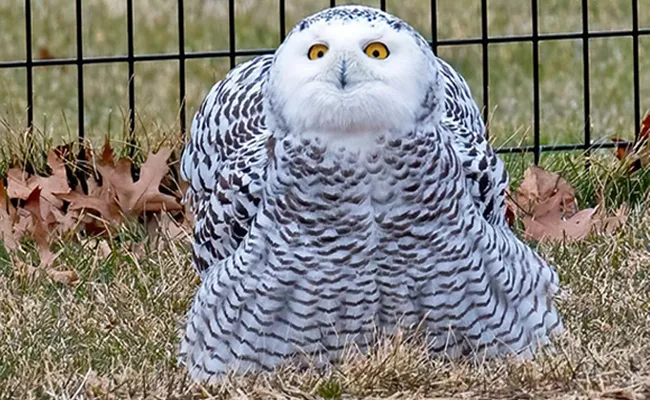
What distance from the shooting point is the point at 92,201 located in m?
5.35

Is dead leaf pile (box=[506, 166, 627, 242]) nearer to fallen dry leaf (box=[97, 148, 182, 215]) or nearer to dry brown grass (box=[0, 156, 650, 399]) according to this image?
dry brown grass (box=[0, 156, 650, 399])

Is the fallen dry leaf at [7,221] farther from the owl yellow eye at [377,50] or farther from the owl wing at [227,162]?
the owl yellow eye at [377,50]

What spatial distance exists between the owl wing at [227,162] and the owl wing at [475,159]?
456mm

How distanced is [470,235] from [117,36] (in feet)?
16.9

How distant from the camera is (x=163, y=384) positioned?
364 centimetres

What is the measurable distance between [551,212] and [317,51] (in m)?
1.85

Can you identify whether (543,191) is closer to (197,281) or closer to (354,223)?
(197,281)

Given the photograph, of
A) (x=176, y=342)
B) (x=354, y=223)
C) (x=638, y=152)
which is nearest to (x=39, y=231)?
(x=176, y=342)

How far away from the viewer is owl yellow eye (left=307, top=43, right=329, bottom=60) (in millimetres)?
3600

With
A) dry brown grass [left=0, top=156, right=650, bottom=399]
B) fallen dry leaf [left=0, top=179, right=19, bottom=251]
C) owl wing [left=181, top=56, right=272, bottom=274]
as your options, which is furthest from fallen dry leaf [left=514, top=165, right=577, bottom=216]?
fallen dry leaf [left=0, top=179, right=19, bottom=251]

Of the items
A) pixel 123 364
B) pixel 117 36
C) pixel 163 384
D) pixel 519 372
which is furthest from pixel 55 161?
pixel 117 36

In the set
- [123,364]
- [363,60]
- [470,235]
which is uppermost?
[363,60]

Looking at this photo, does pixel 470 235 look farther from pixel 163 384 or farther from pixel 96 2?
pixel 96 2

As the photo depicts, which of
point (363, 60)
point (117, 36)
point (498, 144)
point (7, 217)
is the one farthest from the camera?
point (117, 36)
